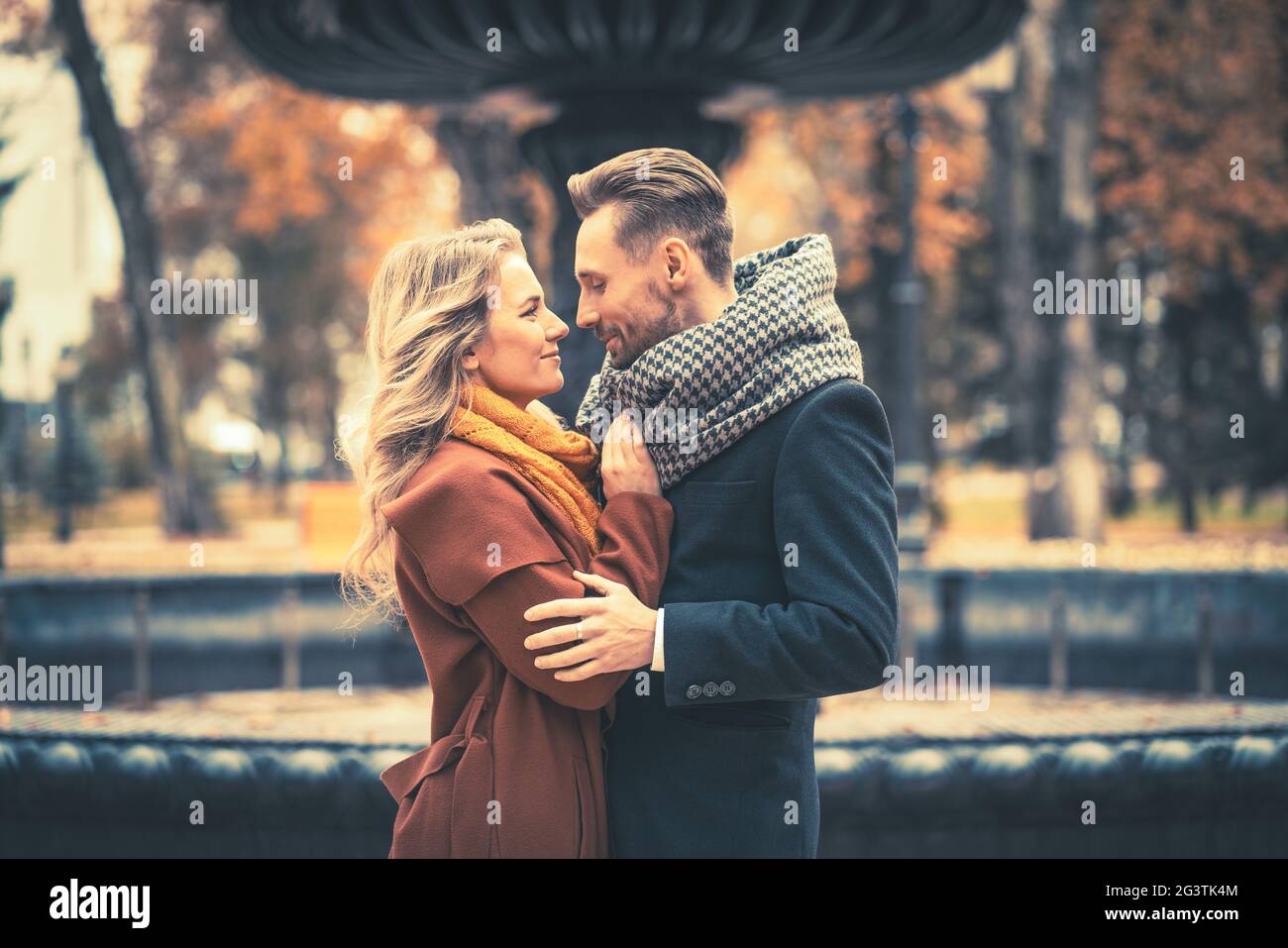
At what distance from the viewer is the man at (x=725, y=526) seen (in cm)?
237

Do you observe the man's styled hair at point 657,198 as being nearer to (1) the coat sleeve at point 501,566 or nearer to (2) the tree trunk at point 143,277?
(1) the coat sleeve at point 501,566

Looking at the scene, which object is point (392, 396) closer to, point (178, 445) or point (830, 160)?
point (178, 445)

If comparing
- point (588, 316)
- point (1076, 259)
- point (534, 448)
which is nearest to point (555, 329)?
point (588, 316)

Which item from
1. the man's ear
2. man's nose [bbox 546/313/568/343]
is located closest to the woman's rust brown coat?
man's nose [bbox 546/313/568/343]

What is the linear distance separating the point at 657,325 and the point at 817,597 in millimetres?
540

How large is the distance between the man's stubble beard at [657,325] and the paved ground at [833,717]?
2274 mm

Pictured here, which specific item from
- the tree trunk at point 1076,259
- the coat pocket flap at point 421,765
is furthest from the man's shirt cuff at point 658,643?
the tree trunk at point 1076,259

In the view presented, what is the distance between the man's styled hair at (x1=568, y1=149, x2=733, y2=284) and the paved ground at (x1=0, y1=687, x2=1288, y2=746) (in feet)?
7.82

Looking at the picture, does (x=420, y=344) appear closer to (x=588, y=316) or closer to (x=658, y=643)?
(x=588, y=316)

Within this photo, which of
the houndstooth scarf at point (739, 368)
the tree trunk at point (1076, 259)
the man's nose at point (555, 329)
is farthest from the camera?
the tree trunk at point (1076, 259)

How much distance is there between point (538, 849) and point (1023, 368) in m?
19.5

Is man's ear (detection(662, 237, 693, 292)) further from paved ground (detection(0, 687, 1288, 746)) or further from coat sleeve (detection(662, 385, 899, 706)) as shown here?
paved ground (detection(0, 687, 1288, 746))

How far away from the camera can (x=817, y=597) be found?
7.70 feet
